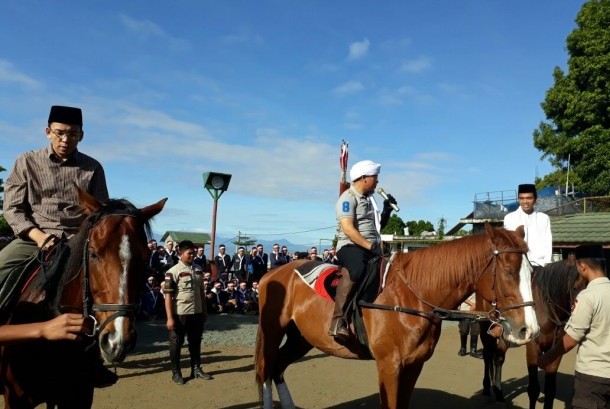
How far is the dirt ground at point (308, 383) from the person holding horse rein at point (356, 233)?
231 cm

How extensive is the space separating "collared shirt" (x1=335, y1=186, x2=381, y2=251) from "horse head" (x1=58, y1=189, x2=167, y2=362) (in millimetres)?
2296

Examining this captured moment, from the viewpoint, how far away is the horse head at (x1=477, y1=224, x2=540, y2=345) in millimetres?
3953

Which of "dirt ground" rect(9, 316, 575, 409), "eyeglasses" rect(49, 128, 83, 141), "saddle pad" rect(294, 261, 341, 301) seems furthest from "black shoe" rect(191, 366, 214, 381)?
"eyeglasses" rect(49, 128, 83, 141)

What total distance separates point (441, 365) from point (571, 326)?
5514mm

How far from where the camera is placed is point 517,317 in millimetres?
3988

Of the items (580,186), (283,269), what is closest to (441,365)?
(283,269)

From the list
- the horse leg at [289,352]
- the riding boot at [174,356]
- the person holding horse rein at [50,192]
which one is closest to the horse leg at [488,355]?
the horse leg at [289,352]

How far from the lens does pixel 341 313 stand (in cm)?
483

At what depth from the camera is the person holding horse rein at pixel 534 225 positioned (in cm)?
655

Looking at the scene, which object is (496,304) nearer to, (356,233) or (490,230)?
(490,230)

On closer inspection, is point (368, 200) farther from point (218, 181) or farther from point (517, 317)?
point (218, 181)

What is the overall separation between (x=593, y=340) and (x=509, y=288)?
77cm

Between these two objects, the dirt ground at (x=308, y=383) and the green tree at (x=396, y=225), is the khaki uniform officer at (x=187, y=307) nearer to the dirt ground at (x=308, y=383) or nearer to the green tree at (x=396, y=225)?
the dirt ground at (x=308, y=383)

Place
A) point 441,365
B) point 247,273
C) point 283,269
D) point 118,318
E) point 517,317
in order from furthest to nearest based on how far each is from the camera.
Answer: point 247,273, point 441,365, point 283,269, point 517,317, point 118,318
